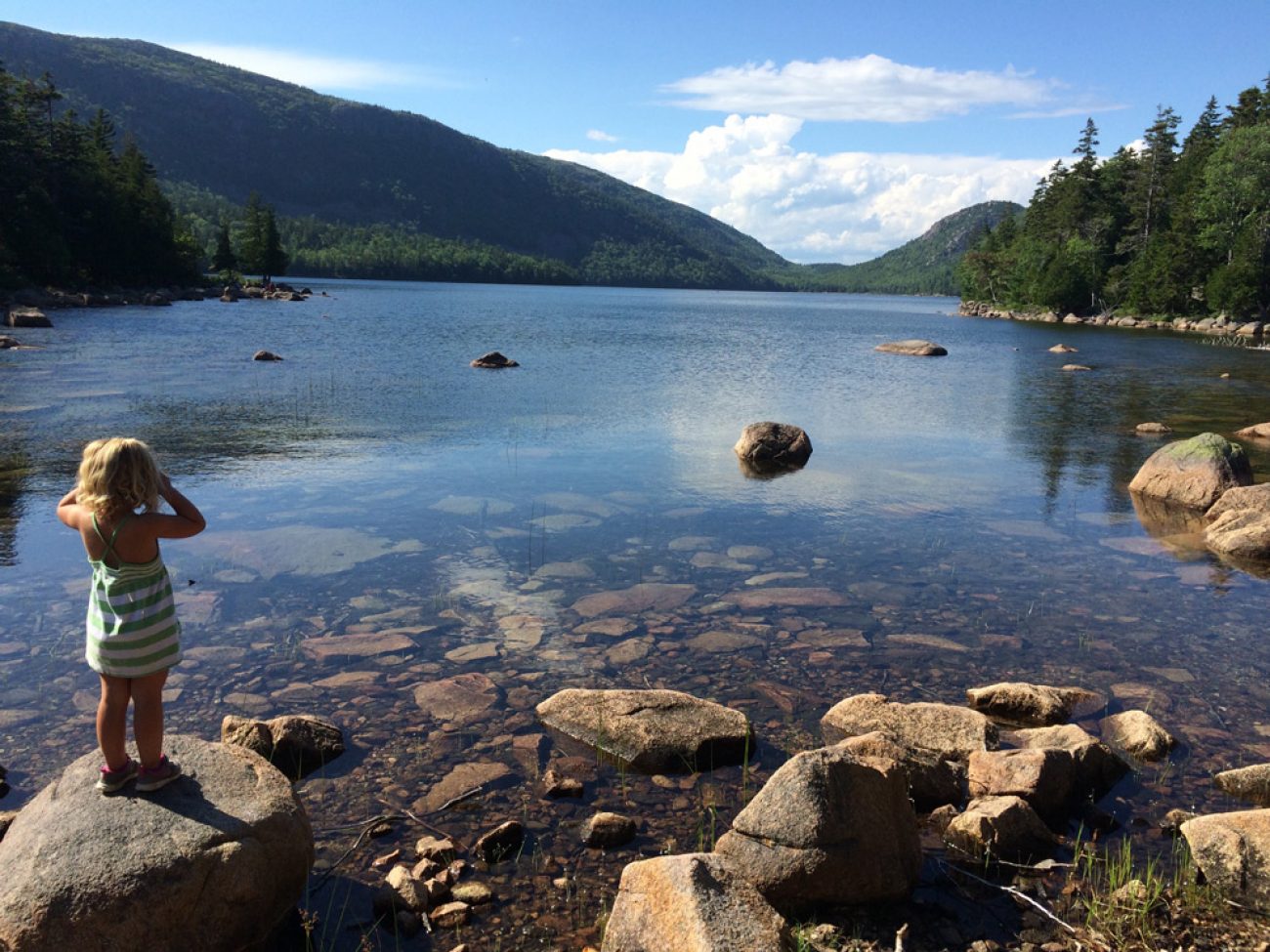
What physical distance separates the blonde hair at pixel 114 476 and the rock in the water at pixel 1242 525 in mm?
16024

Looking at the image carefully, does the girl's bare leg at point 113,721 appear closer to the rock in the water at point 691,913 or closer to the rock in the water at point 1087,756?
the rock in the water at point 691,913

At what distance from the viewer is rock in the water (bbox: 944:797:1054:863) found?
257 inches

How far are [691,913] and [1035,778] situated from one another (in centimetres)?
364

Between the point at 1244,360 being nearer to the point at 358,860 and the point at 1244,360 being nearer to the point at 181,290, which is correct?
the point at 358,860

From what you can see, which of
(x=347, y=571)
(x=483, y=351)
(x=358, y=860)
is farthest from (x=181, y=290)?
(x=358, y=860)

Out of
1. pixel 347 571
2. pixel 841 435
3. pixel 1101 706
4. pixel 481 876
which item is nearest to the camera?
pixel 481 876

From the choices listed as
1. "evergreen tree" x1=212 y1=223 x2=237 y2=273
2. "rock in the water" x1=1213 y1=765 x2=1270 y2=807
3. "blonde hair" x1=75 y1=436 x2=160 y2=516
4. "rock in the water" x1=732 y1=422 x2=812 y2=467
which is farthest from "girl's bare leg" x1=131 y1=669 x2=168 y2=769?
"evergreen tree" x1=212 y1=223 x2=237 y2=273

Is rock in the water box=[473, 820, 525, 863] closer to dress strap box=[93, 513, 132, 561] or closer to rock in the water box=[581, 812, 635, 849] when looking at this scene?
rock in the water box=[581, 812, 635, 849]

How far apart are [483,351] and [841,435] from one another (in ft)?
98.6

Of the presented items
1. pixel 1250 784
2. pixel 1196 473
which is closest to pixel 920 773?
pixel 1250 784

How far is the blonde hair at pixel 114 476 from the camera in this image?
5582mm

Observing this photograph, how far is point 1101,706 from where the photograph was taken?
9312 millimetres

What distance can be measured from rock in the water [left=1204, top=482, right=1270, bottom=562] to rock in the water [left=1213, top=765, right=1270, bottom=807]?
8.86 m

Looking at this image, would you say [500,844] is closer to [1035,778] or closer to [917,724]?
[917,724]
